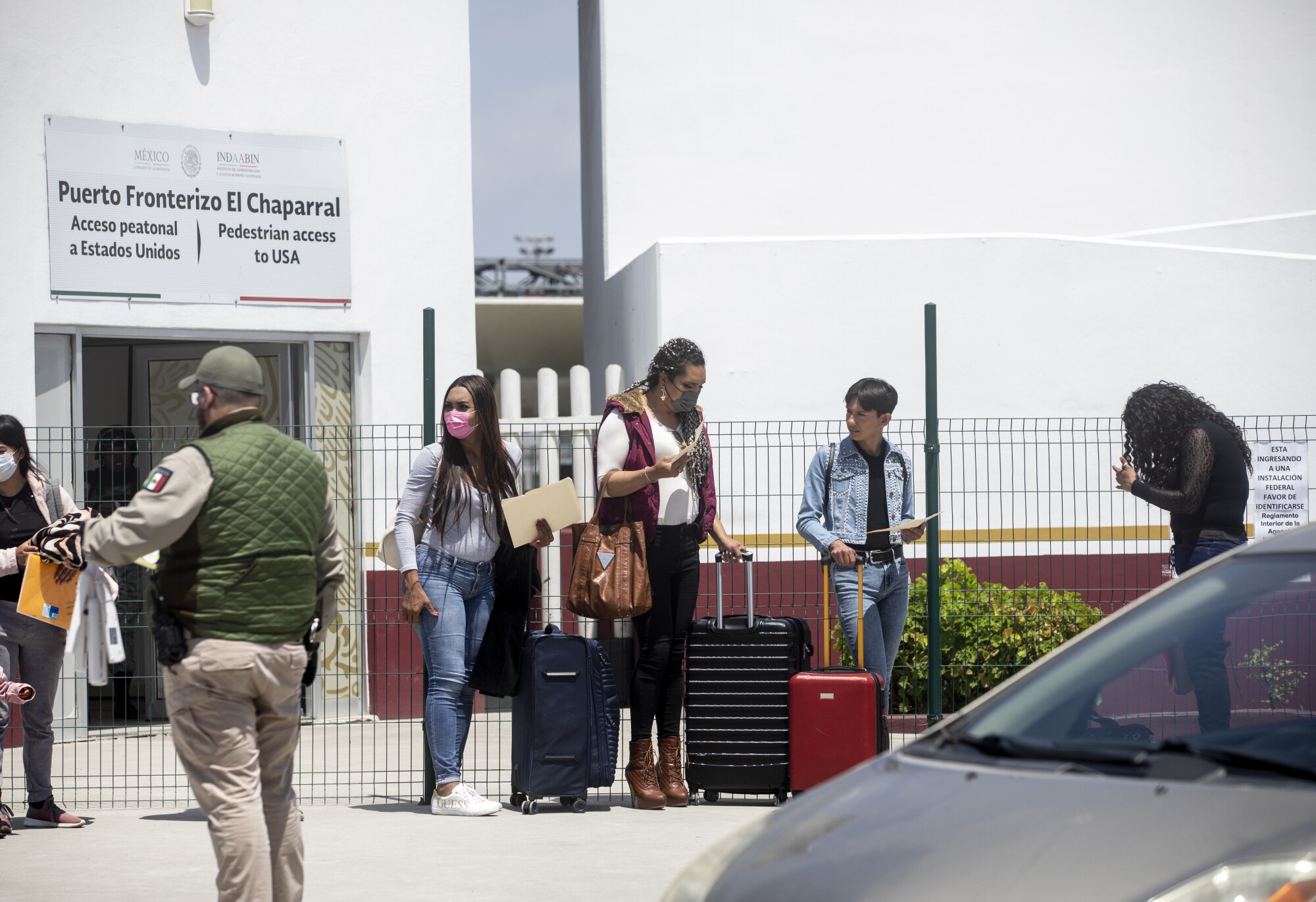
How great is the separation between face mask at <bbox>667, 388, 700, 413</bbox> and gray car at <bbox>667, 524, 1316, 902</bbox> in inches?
131

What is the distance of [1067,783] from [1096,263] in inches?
369

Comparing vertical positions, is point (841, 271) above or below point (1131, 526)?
above

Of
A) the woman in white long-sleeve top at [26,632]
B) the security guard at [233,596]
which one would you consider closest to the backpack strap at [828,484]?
the security guard at [233,596]

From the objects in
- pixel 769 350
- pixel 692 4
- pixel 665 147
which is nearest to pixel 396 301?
pixel 769 350

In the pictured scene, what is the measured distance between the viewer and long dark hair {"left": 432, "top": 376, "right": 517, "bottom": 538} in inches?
273

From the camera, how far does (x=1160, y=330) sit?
11.8 meters

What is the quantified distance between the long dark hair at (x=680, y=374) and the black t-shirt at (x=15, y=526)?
2928mm

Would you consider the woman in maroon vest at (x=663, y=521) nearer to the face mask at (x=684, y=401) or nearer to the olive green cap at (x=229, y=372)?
the face mask at (x=684, y=401)

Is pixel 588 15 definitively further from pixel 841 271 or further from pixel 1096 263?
pixel 1096 263

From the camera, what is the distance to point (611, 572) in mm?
6855

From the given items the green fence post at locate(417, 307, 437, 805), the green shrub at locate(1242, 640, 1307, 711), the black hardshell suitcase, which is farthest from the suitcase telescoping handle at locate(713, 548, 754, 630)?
the green shrub at locate(1242, 640, 1307, 711)

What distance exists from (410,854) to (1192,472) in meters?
4.03

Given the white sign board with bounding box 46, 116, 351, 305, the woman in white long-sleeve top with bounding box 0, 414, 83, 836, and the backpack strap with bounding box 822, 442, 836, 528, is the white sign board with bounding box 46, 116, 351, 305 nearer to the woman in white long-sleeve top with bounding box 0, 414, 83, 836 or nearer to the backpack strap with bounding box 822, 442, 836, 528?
the woman in white long-sleeve top with bounding box 0, 414, 83, 836

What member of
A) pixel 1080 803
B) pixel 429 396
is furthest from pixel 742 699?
pixel 1080 803
